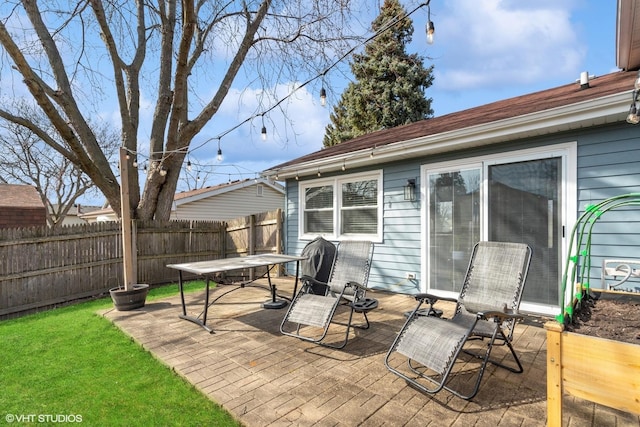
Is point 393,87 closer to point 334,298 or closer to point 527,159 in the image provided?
point 527,159

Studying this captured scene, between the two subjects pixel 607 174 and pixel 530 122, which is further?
pixel 530 122

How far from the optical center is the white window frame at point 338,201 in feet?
19.1

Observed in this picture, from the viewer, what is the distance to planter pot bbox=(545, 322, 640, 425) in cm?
143

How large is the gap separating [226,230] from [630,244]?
797cm

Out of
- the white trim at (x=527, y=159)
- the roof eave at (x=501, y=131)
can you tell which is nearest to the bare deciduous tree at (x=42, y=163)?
the roof eave at (x=501, y=131)

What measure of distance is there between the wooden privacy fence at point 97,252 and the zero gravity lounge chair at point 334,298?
3.58 m

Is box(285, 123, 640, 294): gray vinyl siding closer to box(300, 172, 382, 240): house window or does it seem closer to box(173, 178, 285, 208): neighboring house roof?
box(300, 172, 382, 240): house window

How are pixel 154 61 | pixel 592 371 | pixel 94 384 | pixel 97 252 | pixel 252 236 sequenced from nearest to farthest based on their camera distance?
pixel 592 371 → pixel 94 384 → pixel 97 252 → pixel 252 236 → pixel 154 61

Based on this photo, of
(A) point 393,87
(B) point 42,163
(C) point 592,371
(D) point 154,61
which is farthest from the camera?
(B) point 42,163

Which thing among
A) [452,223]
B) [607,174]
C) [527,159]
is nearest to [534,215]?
[527,159]

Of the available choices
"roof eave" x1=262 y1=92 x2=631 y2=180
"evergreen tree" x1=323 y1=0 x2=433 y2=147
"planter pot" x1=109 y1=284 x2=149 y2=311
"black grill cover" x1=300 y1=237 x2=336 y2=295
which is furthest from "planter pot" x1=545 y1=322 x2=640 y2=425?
"evergreen tree" x1=323 y1=0 x2=433 y2=147

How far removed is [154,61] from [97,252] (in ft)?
18.6

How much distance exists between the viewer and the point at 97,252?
21.8 feet

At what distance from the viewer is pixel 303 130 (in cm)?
781
